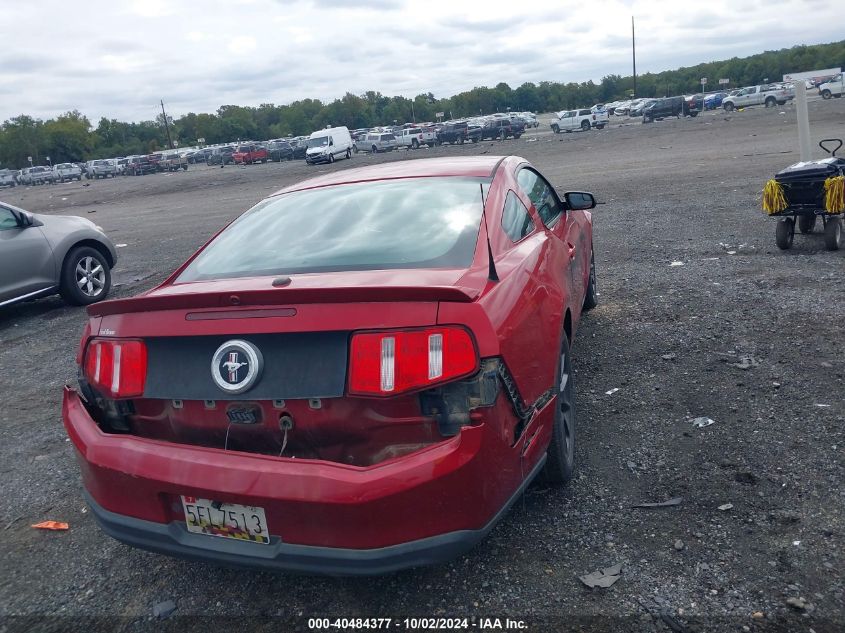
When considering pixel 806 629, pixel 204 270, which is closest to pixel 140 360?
pixel 204 270

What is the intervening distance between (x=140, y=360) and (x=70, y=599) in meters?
1.11

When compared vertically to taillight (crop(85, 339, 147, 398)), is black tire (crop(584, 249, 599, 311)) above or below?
below

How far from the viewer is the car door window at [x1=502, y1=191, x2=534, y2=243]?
3861 mm

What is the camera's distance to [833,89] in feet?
197

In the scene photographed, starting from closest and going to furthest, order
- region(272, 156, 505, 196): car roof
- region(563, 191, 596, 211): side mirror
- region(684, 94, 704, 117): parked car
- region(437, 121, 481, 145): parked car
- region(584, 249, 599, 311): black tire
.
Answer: region(272, 156, 505, 196): car roof < region(563, 191, 596, 211): side mirror < region(584, 249, 599, 311): black tire < region(437, 121, 481, 145): parked car < region(684, 94, 704, 117): parked car

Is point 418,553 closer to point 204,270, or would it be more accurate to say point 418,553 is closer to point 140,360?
point 140,360

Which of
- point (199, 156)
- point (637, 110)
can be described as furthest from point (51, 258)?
point (199, 156)

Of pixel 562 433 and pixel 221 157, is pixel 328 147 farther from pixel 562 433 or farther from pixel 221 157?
pixel 562 433

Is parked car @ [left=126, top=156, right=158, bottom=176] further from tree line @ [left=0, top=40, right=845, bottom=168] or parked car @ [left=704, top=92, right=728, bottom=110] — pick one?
tree line @ [left=0, top=40, right=845, bottom=168]

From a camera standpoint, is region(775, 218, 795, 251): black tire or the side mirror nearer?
the side mirror

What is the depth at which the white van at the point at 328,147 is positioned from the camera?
46.8 m

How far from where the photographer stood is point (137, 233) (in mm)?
17984

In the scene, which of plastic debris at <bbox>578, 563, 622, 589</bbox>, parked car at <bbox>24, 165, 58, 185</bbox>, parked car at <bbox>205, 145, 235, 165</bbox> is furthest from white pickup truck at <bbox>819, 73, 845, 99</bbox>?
parked car at <bbox>24, 165, 58, 185</bbox>

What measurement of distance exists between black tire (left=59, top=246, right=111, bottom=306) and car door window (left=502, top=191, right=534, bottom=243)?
21.9ft
